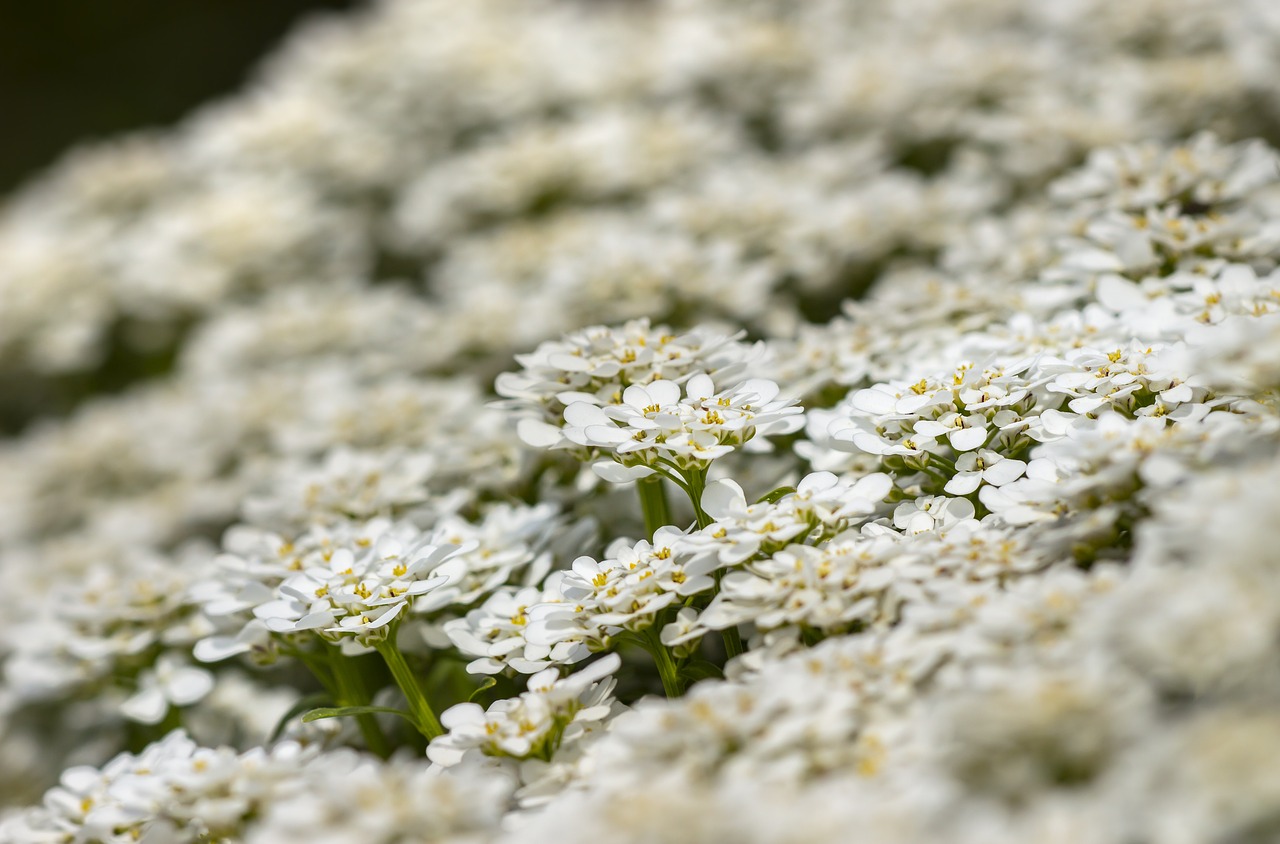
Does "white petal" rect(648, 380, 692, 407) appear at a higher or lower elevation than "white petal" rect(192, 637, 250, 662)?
higher

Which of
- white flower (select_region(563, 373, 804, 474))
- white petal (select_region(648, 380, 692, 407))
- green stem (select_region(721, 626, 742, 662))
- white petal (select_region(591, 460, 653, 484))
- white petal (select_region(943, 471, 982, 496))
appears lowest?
green stem (select_region(721, 626, 742, 662))

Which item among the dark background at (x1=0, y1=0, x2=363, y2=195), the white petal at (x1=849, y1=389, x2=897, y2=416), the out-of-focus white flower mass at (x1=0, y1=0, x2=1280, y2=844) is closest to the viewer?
the out-of-focus white flower mass at (x1=0, y1=0, x2=1280, y2=844)

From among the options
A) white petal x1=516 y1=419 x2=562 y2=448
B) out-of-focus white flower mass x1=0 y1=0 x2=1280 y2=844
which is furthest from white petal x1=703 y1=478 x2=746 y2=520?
white petal x1=516 y1=419 x2=562 y2=448

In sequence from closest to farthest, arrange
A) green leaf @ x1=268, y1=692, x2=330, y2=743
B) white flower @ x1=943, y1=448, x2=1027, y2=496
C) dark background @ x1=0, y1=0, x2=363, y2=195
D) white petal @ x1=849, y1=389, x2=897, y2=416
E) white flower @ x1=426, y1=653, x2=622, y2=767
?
white flower @ x1=426, y1=653, x2=622, y2=767 < white flower @ x1=943, y1=448, x2=1027, y2=496 < white petal @ x1=849, y1=389, x2=897, y2=416 < green leaf @ x1=268, y1=692, x2=330, y2=743 < dark background @ x1=0, y1=0, x2=363, y2=195

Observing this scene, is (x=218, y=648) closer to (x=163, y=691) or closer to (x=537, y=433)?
(x=163, y=691)

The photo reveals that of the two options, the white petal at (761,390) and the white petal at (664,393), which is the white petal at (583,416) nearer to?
the white petal at (664,393)

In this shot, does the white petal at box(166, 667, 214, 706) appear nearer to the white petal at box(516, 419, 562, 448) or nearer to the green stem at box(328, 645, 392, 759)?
the green stem at box(328, 645, 392, 759)
